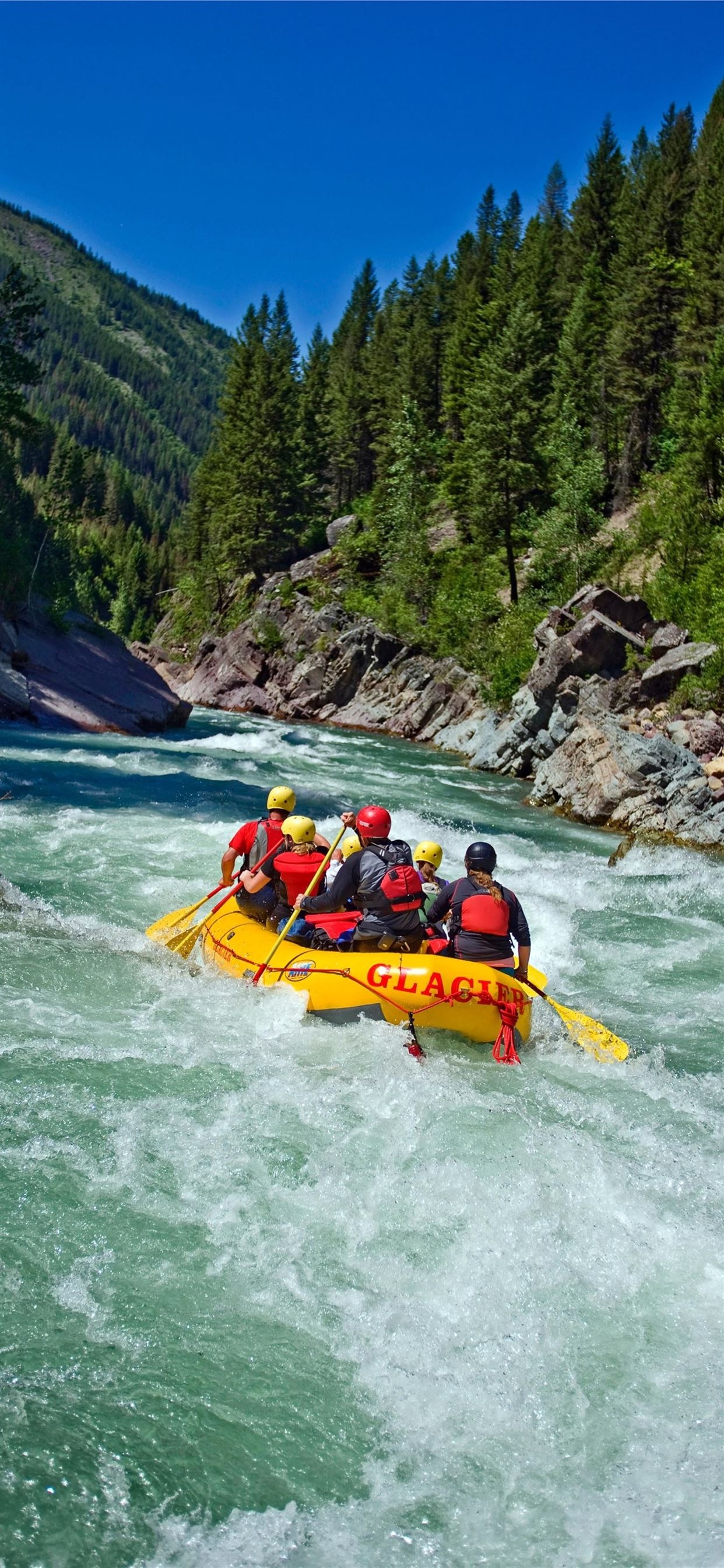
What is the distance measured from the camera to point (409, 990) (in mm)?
6949

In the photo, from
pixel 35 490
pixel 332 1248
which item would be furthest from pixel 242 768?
pixel 35 490

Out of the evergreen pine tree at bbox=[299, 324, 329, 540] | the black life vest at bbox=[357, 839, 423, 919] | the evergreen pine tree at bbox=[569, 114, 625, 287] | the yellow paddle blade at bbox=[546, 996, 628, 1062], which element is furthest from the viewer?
the evergreen pine tree at bbox=[299, 324, 329, 540]

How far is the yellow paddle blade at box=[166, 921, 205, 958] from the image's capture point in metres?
8.66

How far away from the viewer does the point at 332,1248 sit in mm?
4680

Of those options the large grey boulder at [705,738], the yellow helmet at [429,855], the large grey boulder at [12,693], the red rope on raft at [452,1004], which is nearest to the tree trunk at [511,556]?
the large grey boulder at [705,738]

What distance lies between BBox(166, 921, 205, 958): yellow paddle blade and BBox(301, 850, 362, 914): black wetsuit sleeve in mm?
1353

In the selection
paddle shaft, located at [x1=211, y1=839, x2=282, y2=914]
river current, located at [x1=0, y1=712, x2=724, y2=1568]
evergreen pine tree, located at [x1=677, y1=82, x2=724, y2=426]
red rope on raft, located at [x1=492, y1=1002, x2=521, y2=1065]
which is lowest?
river current, located at [x1=0, y1=712, x2=724, y2=1568]

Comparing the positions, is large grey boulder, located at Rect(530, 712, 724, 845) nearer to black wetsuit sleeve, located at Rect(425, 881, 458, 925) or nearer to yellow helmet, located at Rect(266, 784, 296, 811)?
yellow helmet, located at Rect(266, 784, 296, 811)

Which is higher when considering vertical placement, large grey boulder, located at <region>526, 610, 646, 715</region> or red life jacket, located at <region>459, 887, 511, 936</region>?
large grey boulder, located at <region>526, 610, 646, 715</region>

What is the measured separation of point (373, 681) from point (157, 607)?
5179cm

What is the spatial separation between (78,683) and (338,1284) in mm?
23437

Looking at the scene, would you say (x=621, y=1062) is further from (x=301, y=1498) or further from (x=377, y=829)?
(x=301, y=1498)

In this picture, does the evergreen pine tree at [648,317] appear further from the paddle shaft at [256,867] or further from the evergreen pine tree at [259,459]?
the paddle shaft at [256,867]

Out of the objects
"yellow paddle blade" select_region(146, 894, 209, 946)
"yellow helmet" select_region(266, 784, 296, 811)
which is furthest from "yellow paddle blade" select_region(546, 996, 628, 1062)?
"yellow paddle blade" select_region(146, 894, 209, 946)
